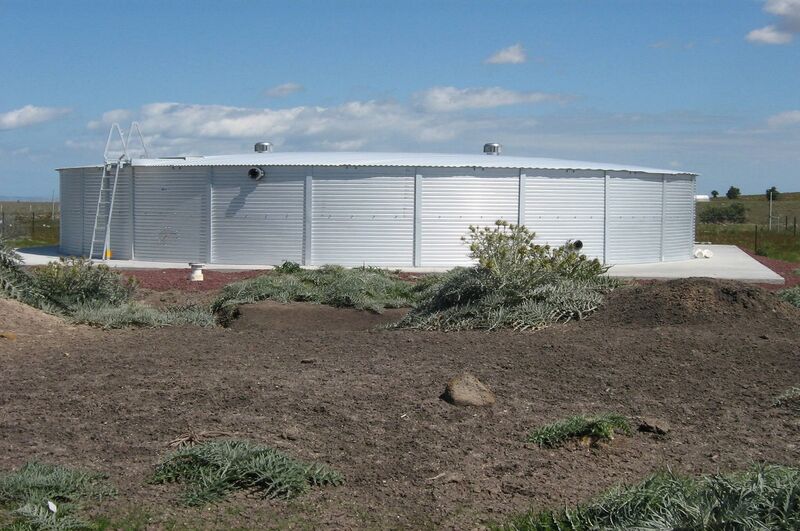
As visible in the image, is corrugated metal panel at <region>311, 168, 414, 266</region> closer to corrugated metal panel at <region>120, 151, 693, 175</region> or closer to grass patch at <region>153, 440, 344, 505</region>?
corrugated metal panel at <region>120, 151, 693, 175</region>

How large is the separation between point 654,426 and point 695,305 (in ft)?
12.8

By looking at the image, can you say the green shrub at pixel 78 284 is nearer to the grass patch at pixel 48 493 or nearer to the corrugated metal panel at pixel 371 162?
the grass patch at pixel 48 493

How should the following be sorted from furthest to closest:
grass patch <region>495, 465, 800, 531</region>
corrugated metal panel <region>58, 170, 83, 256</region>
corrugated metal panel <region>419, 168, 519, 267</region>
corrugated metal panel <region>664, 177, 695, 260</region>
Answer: corrugated metal panel <region>58, 170, 83, 256</region> < corrugated metal panel <region>664, 177, 695, 260</region> < corrugated metal panel <region>419, 168, 519, 267</region> < grass patch <region>495, 465, 800, 531</region>

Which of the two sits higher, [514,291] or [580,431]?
[514,291]

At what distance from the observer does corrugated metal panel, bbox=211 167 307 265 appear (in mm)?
23438

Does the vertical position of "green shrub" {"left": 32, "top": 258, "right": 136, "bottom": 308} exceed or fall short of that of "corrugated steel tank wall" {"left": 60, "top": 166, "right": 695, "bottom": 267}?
it falls short

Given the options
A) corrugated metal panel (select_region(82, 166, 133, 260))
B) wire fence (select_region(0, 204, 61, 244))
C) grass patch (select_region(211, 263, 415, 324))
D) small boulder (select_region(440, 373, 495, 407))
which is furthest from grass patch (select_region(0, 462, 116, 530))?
corrugated metal panel (select_region(82, 166, 133, 260))

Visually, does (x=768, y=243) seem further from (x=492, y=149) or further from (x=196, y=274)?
(x=196, y=274)

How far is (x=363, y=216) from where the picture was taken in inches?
915

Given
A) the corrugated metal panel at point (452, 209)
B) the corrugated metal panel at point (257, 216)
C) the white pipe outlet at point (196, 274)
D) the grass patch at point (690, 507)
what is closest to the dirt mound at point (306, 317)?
the white pipe outlet at point (196, 274)

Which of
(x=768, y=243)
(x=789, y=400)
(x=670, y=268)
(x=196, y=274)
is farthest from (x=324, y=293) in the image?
(x=768, y=243)

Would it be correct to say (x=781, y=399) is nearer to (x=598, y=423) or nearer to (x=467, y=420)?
(x=598, y=423)

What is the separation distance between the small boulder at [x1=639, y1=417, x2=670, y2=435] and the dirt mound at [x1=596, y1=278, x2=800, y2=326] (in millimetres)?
3342

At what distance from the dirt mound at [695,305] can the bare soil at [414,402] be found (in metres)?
0.02
